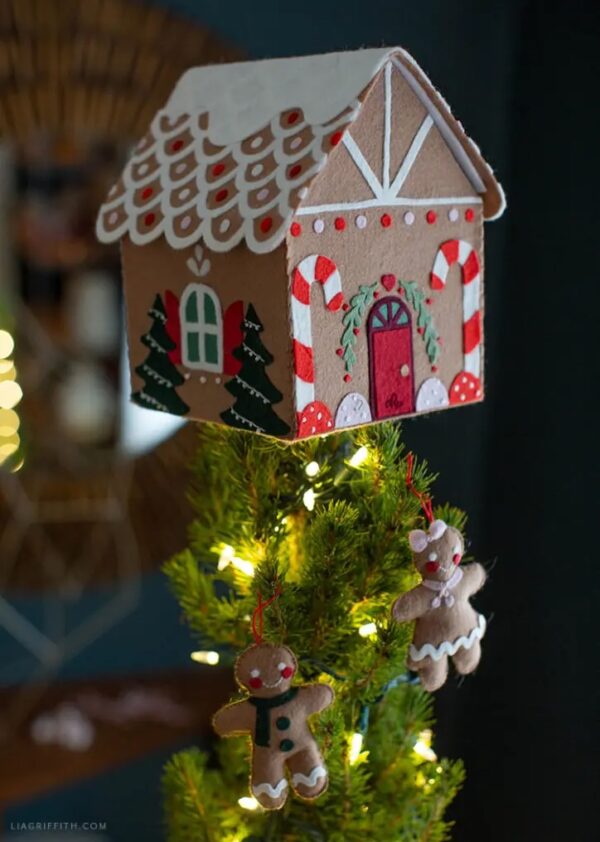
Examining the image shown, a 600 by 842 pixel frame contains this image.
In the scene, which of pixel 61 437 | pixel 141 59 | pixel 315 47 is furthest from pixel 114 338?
pixel 315 47

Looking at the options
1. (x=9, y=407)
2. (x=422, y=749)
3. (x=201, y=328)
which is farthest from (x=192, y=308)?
(x=9, y=407)

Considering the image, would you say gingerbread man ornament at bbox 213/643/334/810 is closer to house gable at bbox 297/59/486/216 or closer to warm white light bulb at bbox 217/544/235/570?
warm white light bulb at bbox 217/544/235/570

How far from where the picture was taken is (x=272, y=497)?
957mm

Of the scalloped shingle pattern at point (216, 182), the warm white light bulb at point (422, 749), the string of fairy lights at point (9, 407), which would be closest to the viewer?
the scalloped shingle pattern at point (216, 182)

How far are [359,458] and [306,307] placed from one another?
0.61 feet

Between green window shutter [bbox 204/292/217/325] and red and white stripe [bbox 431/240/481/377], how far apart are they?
19 centimetres

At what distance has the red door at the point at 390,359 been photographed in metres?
0.85

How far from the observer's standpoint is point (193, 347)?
894 mm

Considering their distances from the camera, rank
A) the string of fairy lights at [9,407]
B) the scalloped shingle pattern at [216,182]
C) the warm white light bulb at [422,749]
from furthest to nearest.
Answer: the string of fairy lights at [9,407] < the warm white light bulb at [422,749] < the scalloped shingle pattern at [216,182]

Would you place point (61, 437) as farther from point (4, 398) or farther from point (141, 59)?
point (141, 59)

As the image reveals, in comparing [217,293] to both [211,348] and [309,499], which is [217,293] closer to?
[211,348]

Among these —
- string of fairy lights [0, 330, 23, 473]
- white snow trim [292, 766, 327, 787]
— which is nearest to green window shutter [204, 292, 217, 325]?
white snow trim [292, 766, 327, 787]

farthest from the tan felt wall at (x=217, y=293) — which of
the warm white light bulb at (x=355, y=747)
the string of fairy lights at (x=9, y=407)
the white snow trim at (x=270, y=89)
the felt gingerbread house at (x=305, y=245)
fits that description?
the string of fairy lights at (x=9, y=407)

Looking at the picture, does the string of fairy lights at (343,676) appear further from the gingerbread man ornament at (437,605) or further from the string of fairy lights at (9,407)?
the string of fairy lights at (9,407)
